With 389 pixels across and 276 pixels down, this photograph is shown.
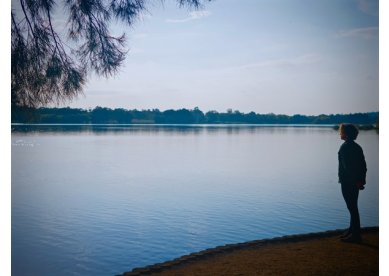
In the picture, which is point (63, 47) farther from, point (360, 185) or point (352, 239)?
point (352, 239)

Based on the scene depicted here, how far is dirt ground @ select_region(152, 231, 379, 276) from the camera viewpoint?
2711 millimetres

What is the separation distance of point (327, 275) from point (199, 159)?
10149mm

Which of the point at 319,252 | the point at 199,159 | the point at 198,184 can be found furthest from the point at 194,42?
the point at 199,159

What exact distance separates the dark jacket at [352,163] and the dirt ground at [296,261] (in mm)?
585

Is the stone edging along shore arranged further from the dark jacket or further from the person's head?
the person's head

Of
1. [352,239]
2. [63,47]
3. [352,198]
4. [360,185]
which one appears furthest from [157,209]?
[360,185]

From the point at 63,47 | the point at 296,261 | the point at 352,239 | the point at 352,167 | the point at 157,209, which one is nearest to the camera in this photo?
the point at 296,261

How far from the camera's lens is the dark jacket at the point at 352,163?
2.95m

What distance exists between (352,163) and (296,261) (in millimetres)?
900

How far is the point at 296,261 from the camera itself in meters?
2.86

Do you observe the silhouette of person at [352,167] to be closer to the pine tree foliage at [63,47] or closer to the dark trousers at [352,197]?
the dark trousers at [352,197]

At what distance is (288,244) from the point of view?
131 inches
